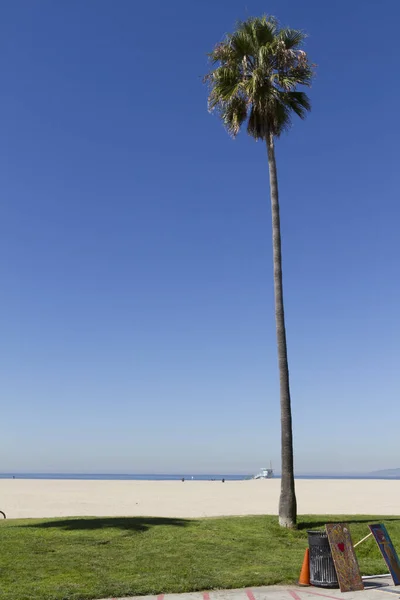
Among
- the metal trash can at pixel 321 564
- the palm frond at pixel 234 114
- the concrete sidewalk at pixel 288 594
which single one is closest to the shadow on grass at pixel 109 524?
the concrete sidewalk at pixel 288 594

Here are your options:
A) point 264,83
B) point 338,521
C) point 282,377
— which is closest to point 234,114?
point 264,83

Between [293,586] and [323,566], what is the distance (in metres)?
0.72

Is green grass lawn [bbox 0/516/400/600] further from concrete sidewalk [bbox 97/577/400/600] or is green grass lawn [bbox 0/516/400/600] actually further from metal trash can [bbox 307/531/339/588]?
metal trash can [bbox 307/531/339/588]

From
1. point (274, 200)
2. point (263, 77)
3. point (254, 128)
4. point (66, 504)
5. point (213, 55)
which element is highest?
point (213, 55)

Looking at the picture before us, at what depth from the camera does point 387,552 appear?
1088 cm

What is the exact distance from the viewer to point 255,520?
18.2 m

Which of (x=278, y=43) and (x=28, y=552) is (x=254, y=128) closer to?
(x=278, y=43)

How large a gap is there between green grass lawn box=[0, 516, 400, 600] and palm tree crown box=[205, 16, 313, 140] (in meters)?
13.9

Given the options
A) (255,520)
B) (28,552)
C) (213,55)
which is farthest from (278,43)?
(28,552)

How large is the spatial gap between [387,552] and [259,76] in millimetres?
15995

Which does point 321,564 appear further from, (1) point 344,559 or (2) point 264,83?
(2) point 264,83

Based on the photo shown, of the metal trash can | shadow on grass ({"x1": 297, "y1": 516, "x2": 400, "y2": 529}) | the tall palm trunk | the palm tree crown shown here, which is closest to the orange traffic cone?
the metal trash can

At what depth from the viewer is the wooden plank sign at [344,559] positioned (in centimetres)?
1027

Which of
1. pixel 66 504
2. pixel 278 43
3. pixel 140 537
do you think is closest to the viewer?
pixel 140 537
